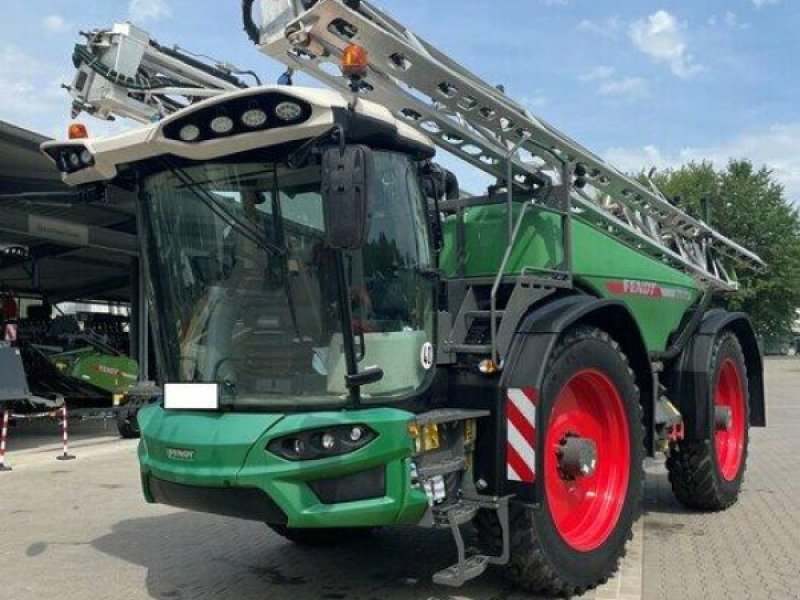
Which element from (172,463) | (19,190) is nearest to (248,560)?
(172,463)

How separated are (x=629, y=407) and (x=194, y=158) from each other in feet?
10.1

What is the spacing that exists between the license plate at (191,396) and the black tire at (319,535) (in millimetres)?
1658

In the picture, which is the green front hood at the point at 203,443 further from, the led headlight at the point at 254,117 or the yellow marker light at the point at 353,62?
the yellow marker light at the point at 353,62

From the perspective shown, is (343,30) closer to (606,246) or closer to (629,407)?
(606,246)

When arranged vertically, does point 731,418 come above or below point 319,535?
above

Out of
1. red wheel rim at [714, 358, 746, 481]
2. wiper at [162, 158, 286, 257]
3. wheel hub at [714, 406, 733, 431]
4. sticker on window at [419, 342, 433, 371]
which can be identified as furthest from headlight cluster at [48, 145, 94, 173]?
red wheel rim at [714, 358, 746, 481]

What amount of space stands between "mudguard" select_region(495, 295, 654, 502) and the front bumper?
1.93ft

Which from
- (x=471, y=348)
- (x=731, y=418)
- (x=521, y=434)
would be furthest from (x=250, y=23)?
(x=731, y=418)

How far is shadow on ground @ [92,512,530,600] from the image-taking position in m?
5.02

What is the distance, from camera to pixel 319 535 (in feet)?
19.6

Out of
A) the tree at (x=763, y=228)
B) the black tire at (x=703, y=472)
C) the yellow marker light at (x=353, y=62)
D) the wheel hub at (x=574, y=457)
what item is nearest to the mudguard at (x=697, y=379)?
the black tire at (x=703, y=472)

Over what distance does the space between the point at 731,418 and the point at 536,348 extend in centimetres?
393

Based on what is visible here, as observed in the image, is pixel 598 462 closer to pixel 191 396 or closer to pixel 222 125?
pixel 191 396

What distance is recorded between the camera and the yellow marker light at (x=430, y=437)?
429 centimetres
